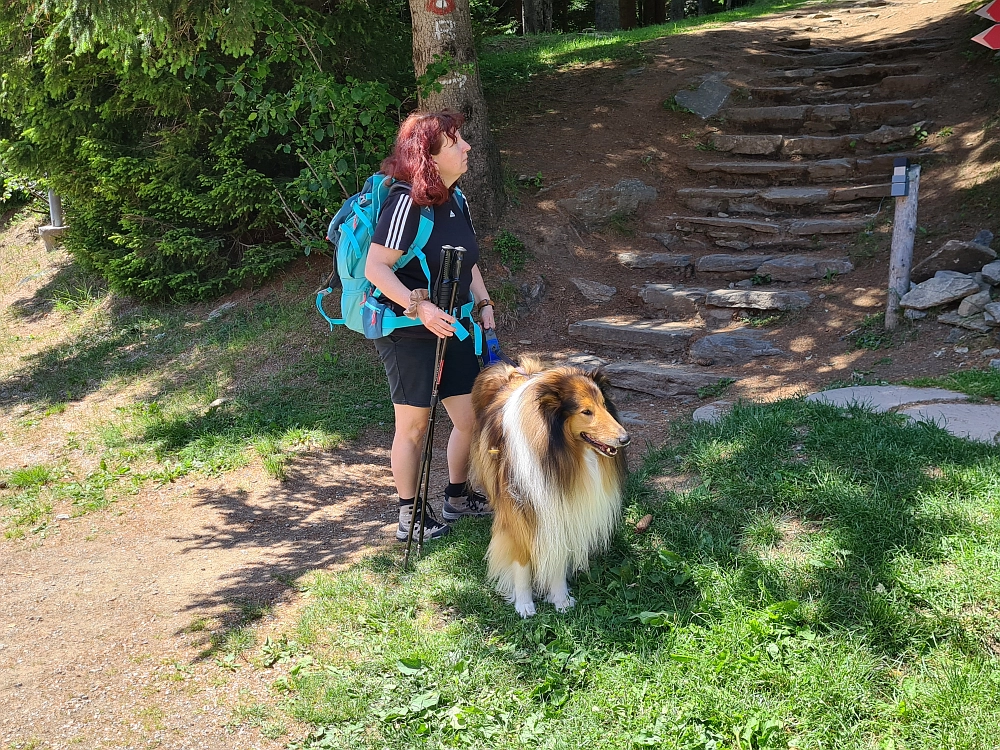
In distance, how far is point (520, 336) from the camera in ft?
24.8

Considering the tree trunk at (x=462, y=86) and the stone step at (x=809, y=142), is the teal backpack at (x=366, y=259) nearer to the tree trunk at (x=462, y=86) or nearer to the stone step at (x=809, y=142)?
the tree trunk at (x=462, y=86)

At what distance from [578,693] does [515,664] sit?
34 cm

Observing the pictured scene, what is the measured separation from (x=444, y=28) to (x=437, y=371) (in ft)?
15.4

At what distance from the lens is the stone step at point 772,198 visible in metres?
7.97

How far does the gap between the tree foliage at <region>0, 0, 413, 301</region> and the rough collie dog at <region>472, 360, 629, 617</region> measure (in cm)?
431

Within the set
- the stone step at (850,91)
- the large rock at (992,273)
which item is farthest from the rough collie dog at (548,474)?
the stone step at (850,91)

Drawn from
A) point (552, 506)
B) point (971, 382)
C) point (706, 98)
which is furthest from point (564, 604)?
point (706, 98)

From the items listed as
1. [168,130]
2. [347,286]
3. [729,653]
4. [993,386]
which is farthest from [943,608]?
[168,130]

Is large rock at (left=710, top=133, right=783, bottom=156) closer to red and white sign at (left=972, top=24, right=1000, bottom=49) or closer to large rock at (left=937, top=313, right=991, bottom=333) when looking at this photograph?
red and white sign at (left=972, top=24, right=1000, bottom=49)

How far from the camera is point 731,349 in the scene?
6.63 m

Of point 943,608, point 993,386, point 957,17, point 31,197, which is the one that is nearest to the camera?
point 943,608

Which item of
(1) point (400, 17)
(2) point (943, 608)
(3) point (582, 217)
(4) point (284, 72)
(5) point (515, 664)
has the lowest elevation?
(5) point (515, 664)

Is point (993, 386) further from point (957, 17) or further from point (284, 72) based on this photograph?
point (957, 17)

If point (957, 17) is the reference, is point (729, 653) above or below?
below
